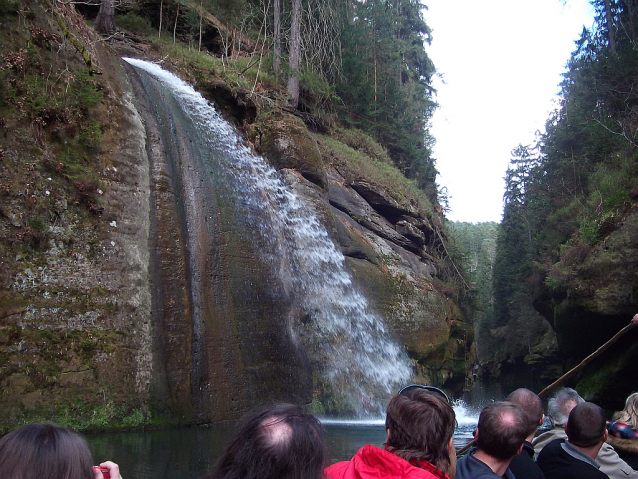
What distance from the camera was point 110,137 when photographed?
8047 mm

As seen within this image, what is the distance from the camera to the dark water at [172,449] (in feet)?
14.4

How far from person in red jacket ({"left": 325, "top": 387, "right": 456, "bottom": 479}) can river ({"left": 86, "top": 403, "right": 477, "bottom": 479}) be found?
249 cm

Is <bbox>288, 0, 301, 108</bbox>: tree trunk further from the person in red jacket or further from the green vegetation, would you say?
the person in red jacket

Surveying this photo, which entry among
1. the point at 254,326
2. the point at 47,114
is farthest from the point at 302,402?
the point at 47,114

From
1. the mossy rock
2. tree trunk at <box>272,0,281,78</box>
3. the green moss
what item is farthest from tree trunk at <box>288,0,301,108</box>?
the mossy rock

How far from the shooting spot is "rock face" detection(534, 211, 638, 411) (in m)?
11.2

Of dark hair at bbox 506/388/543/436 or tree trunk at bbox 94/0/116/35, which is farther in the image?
tree trunk at bbox 94/0/116/35

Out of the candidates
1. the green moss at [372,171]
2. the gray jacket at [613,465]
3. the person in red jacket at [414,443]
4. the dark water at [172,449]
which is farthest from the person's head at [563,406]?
the green moss at [372,171]

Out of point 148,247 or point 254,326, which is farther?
point 254,326

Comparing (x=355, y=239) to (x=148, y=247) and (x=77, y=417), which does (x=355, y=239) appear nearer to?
(x=148, y=247)

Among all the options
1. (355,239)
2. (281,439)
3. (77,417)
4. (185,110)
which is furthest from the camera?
(355,239)

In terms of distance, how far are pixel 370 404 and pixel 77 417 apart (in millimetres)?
6261

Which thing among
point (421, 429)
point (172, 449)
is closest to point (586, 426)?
point (421, 429)

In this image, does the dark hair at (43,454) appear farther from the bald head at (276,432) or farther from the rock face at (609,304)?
the rock face at (609,304)
